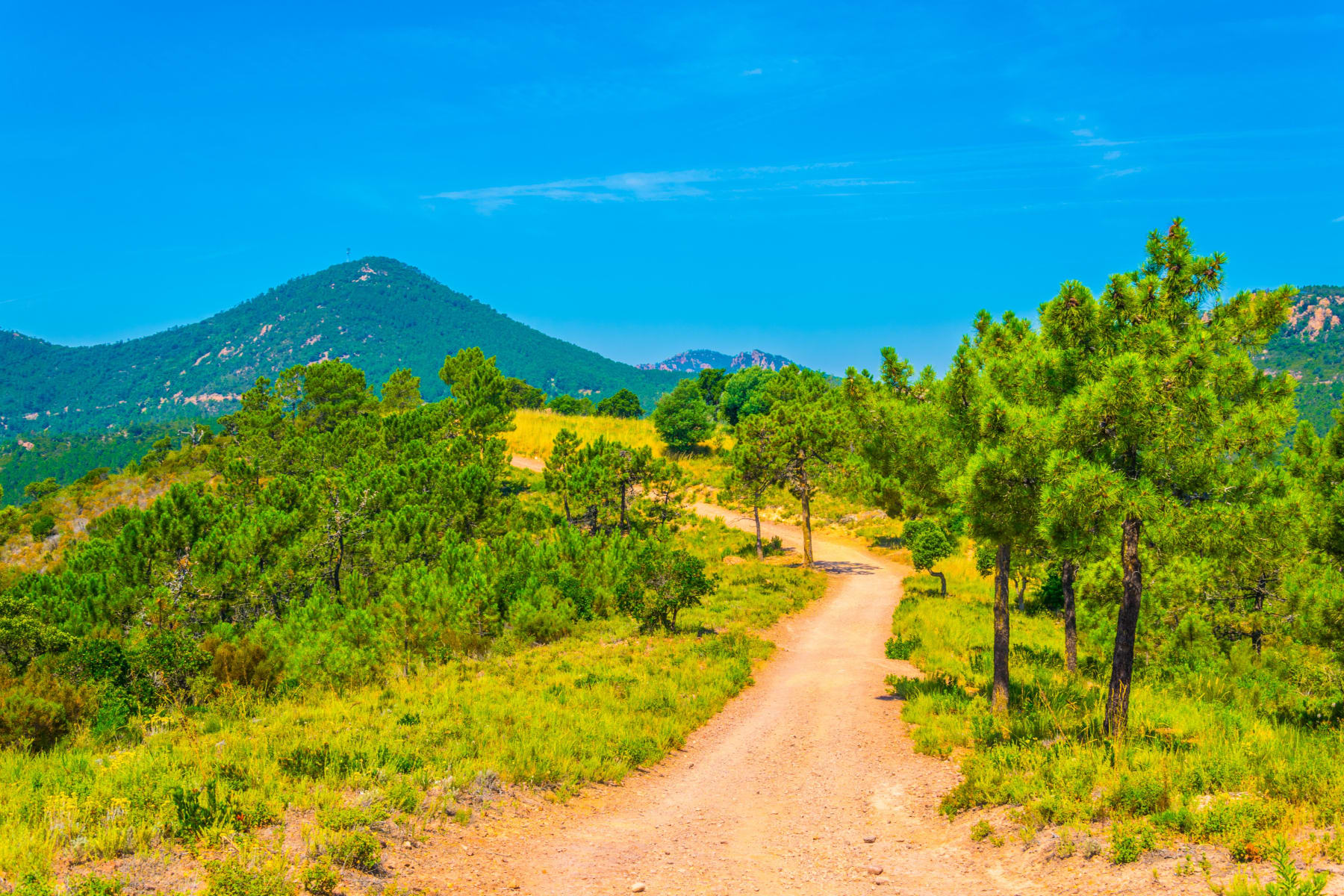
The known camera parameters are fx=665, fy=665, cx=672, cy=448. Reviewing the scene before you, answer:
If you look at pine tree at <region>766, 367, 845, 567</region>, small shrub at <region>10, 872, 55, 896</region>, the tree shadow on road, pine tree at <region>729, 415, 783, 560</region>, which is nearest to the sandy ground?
small shrub at <region>10, 872, 55, 896</region>

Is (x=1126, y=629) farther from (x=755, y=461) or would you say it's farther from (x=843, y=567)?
(x=843, y=567)

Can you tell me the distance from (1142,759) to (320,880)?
8.29 meters

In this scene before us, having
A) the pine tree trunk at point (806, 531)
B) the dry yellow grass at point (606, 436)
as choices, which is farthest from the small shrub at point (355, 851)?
the dry yellow grass at point (606, 436)

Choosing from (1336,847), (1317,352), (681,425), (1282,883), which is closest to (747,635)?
(1336,847)

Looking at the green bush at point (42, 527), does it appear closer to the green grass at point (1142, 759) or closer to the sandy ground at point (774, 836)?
the sandy ground at point (774, 836)

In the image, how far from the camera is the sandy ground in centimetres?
637

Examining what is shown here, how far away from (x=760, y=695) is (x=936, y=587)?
15.4 meters

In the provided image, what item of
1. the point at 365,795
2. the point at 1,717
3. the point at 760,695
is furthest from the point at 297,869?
the point at 760,695

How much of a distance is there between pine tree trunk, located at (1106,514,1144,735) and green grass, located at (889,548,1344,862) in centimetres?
29

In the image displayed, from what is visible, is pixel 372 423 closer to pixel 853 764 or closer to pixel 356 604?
pixel 356 604

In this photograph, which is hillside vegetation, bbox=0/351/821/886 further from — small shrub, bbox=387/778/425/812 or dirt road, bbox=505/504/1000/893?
dirt road, bbox=505/504/1000/893

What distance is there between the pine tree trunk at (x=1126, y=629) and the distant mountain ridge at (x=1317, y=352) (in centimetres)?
14185

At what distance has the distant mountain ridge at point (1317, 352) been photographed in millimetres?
124062

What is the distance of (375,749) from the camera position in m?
8.73
